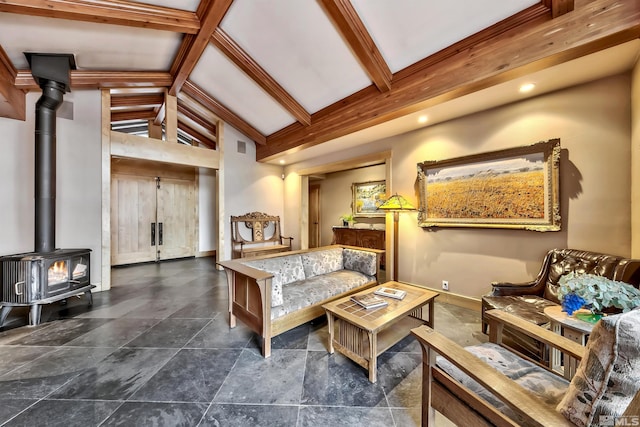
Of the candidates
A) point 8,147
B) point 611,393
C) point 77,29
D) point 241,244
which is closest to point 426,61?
point 611,393

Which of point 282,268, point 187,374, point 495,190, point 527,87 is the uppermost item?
point 527,87

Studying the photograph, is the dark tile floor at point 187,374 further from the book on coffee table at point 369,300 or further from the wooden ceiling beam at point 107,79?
the wooden ceiling beam at point 107,79

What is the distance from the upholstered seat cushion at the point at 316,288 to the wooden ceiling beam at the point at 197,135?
4.65 m

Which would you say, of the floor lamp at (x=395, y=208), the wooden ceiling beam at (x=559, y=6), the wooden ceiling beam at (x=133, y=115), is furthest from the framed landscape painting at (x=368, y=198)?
the wooden ceiling beam at (x=133, y=115)

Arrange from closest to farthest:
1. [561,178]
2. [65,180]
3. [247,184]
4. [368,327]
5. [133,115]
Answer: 1. [368,327]
2. [561,178]
3. [65,180]
4. [133,115]
5. [247,184]

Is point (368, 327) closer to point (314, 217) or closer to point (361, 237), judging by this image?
point (361, 237)

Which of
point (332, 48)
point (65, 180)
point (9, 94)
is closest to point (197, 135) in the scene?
point (65, 180)

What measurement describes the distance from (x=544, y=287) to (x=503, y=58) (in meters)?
2.22

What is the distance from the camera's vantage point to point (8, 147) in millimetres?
3145

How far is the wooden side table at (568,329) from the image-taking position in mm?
1393

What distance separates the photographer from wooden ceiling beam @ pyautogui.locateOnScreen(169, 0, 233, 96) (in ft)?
8.16

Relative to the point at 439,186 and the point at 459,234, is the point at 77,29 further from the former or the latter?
the point at 459,234

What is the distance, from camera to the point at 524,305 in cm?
209

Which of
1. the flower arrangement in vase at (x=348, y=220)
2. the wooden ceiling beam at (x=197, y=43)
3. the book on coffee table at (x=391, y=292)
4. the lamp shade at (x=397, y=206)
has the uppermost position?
the wooden ceiling beam at (x=197, y=43)
